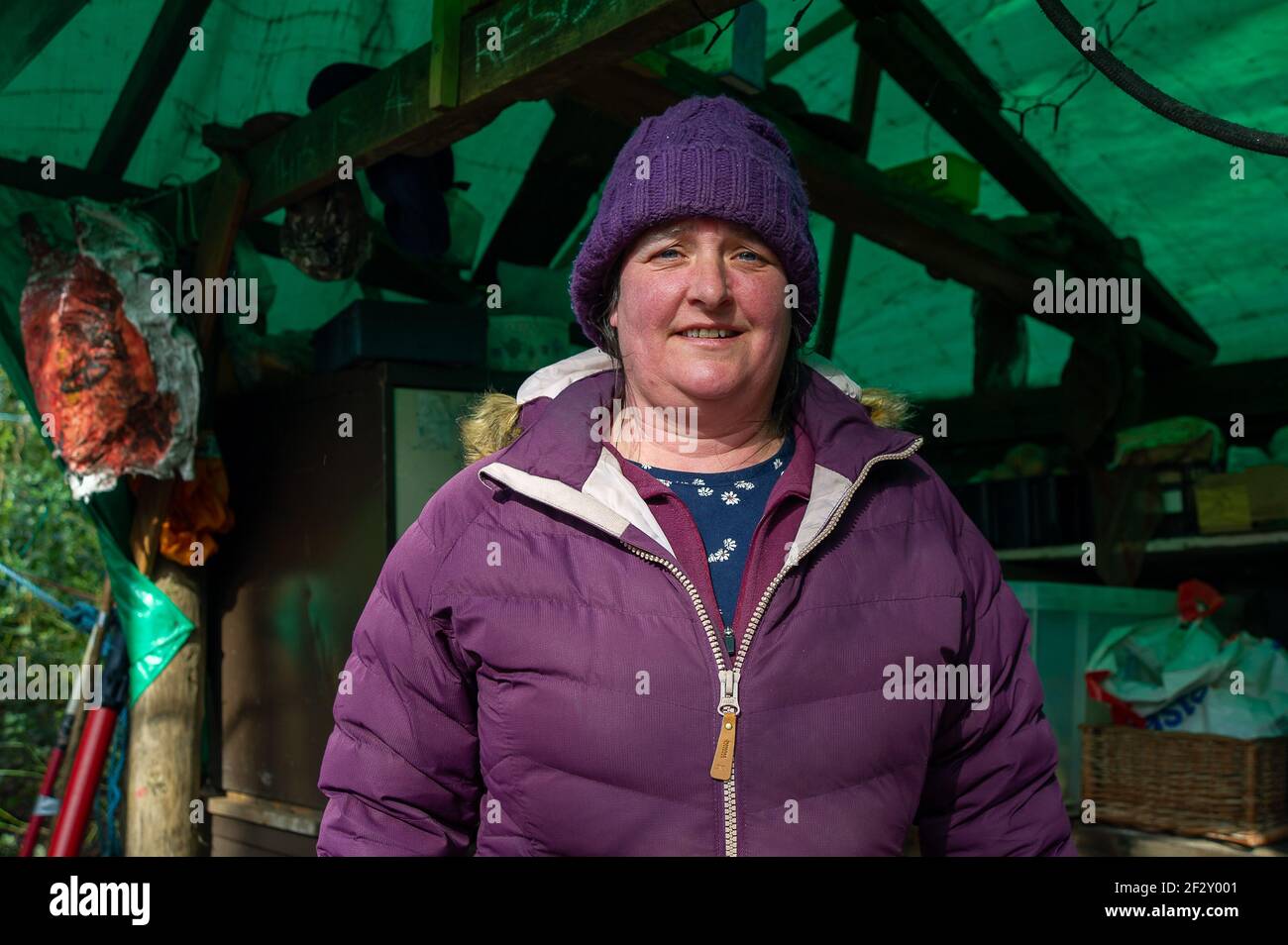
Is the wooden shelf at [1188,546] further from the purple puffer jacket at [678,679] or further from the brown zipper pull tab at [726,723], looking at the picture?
the brown zipper pull tab at [726,723]

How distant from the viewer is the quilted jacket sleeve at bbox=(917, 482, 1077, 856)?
1.40 m

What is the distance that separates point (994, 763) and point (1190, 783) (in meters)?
1.92

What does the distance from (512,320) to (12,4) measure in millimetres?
1494

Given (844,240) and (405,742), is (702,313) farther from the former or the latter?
(844,240)

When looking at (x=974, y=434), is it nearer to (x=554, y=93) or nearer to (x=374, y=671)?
(x=554, y=93)

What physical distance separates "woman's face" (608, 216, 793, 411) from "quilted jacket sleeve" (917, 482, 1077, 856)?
357 mm

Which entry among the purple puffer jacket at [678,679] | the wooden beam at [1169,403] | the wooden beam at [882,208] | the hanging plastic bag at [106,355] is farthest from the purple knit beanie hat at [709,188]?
the wooden beam at [1169,403]

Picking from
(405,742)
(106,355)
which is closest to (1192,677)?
(405,742)

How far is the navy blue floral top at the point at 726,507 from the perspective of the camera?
1.37m

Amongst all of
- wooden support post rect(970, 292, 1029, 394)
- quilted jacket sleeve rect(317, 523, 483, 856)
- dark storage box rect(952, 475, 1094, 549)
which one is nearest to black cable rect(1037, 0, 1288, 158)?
quilted jacket sleeve rect(317, 523, 483, 856)

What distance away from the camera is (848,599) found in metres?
1.34

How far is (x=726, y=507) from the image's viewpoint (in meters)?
1.44

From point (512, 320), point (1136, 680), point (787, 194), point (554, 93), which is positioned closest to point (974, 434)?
point (1136, 680)

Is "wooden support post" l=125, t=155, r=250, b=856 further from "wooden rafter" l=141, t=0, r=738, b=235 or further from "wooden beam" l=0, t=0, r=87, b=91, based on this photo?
"wooden beam" l=0, t=0, r=87, b=91
